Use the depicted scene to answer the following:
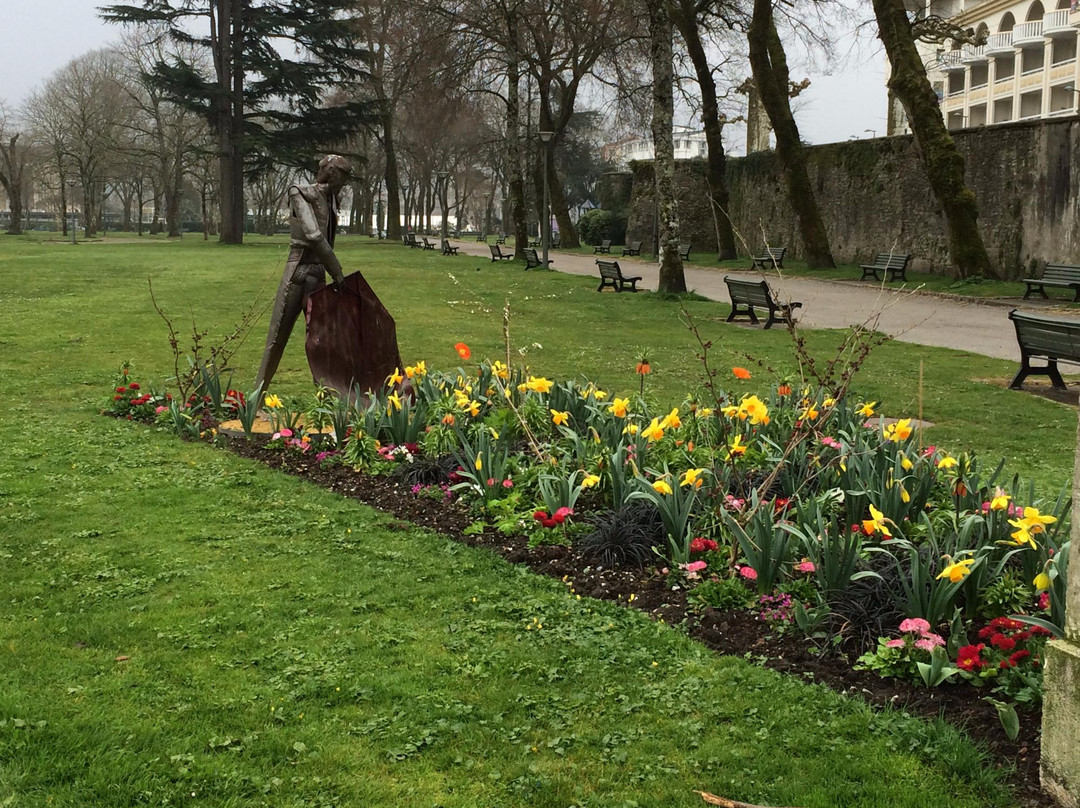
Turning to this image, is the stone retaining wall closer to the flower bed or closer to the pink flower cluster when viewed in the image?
the flower bed

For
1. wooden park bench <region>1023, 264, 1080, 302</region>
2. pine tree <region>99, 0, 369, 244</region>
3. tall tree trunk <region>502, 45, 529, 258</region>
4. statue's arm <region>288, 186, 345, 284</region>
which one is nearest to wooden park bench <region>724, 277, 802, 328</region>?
wooden park bench <region>1023, 264, 1080, 302</region>

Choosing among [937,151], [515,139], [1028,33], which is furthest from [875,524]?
[1028,33]

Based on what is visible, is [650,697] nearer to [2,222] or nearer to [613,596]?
[613,596]

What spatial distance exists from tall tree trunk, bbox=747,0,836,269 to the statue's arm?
22.6 meters

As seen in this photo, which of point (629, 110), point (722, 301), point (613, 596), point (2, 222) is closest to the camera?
point (613, 596)

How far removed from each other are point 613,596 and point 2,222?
322 ft

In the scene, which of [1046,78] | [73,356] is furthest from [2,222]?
[73,356]

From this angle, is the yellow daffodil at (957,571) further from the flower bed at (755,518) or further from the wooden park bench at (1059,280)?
the wooden park bench at (1059,280)

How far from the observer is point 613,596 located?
4395mm

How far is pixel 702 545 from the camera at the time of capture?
177 inches

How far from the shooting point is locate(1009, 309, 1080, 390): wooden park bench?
30.9ft

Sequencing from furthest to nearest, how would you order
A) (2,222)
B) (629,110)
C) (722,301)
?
(2,222)
(629,110)
(722,301)

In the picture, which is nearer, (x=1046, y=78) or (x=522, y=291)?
(x=522, y=291)

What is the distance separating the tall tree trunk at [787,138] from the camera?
27.7 metres
